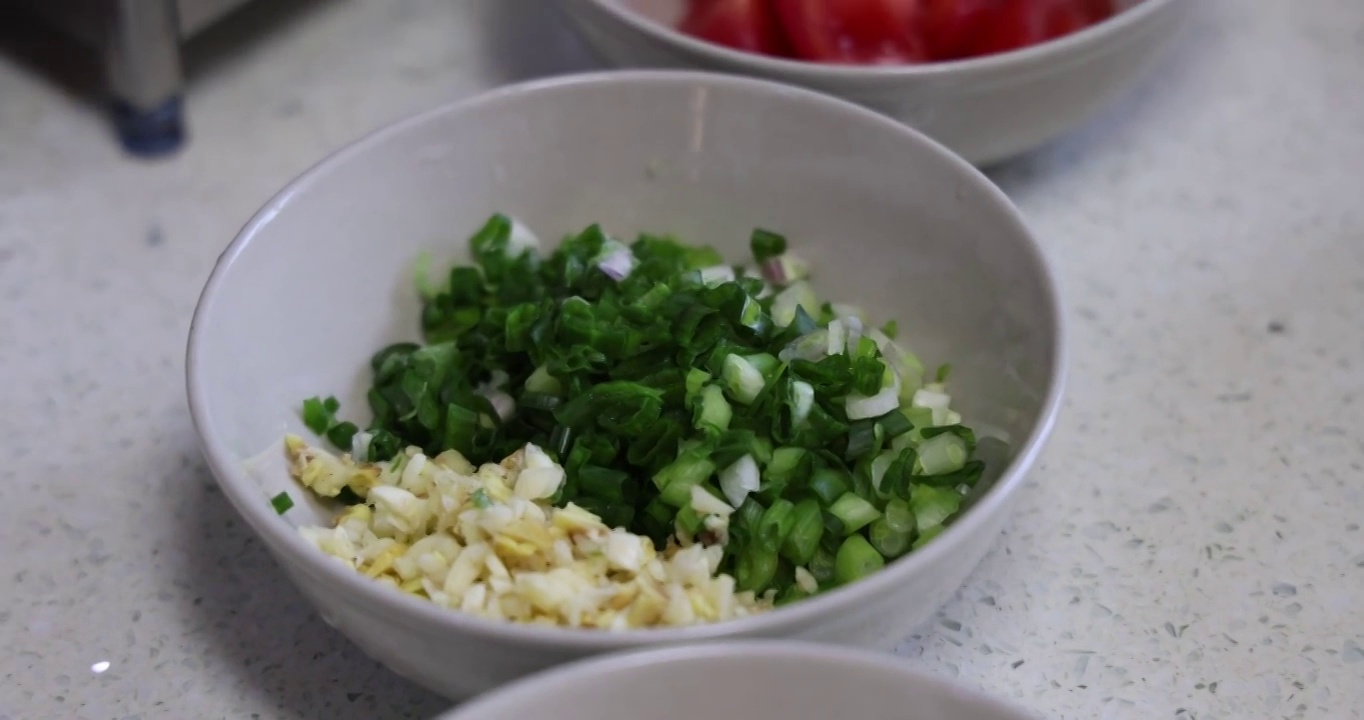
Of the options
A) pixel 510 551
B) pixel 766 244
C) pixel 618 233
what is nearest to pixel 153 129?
pixel 618 233

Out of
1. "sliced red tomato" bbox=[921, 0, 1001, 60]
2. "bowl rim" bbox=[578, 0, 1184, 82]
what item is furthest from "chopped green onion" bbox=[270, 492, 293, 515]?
"sliced red tomato" bbox=[921, 0, 1001, 60]

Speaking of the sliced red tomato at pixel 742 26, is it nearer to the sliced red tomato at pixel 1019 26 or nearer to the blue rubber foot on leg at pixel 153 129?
the sliced red tomato at pixel 1019 26

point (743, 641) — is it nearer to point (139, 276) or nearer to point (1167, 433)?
point (1167, 433)

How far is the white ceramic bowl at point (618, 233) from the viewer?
25.5 inches

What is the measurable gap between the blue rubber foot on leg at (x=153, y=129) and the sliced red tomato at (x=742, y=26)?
20.2 inches

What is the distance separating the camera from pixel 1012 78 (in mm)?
997

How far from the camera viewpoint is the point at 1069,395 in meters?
0.96

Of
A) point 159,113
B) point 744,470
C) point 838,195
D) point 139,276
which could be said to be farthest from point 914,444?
point 159,113

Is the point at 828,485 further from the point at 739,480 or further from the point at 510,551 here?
the point at 510,551

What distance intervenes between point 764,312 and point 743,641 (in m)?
0.33

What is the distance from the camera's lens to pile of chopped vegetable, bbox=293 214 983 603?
2.36 feet

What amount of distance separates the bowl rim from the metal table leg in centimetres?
44

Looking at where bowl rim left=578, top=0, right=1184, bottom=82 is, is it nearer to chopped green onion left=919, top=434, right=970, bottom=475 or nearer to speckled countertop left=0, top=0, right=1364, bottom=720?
speckled countertop left=0, top=0, right=1364, bottom=720

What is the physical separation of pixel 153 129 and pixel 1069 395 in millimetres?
898
